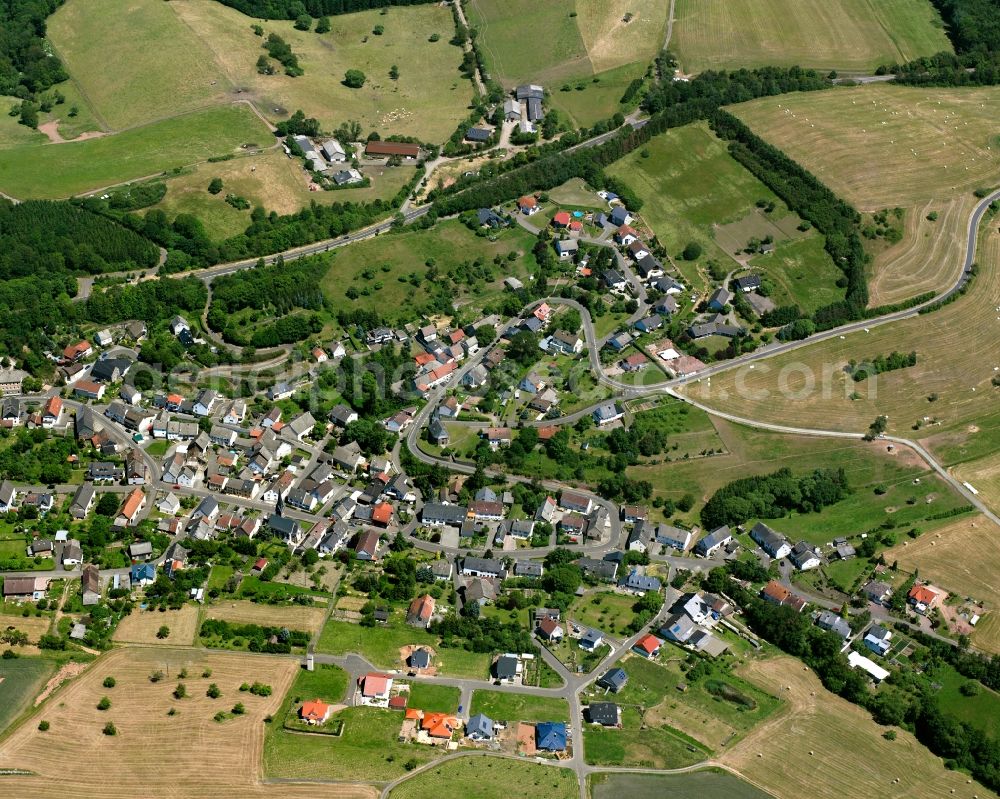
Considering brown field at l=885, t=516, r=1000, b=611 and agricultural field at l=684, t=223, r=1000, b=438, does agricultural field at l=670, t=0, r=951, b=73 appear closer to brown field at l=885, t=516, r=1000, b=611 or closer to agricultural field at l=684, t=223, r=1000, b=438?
agricultural field at l=684, t=223, r=1000, b=438

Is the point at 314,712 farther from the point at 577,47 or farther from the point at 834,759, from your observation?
the point at 577,47

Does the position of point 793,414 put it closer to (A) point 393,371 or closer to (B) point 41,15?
(A) point 393,371

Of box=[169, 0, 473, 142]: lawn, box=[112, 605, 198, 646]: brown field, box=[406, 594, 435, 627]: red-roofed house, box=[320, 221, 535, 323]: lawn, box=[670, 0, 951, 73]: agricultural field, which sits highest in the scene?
box=[670, 0, 951, 73]: agricultural field

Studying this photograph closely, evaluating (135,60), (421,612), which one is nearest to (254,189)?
(135,60)

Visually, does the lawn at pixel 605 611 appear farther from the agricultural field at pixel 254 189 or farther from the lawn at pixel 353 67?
the lawn at pixel 353 67

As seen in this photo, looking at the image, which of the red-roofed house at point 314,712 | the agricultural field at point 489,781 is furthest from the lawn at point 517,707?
the red-roofed house at point 314,712

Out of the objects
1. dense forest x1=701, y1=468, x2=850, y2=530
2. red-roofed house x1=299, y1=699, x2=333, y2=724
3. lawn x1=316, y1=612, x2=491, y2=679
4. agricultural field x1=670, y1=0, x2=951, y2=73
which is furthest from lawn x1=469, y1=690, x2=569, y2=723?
agricultural field x1=670, y1=0, x2=951, y2=73
